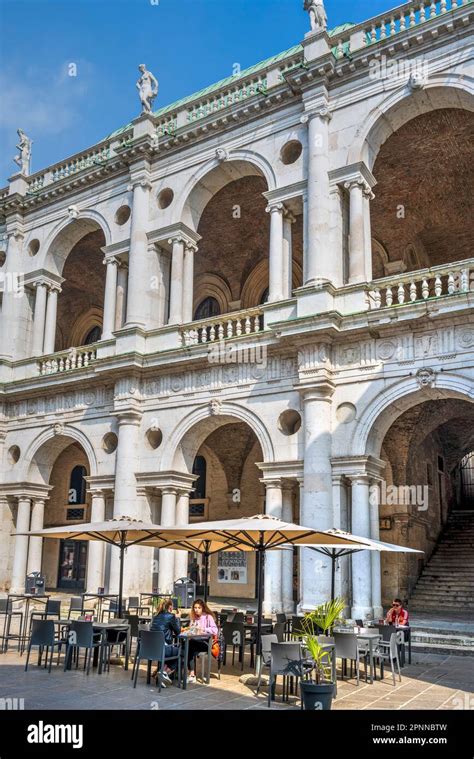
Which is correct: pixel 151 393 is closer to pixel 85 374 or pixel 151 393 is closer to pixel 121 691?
pixel 85 374

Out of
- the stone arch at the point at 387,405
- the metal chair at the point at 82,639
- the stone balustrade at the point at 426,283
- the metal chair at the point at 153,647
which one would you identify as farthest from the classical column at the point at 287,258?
the metal chair at the point at 153,647

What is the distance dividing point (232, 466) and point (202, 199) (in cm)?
931

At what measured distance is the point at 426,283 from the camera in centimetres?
1636

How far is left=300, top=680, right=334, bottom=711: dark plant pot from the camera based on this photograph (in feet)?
27.0

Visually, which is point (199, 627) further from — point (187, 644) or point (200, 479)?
point (200, 479)

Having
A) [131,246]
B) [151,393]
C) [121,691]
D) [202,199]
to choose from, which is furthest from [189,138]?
[121,691]

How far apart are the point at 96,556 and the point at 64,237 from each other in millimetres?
11668

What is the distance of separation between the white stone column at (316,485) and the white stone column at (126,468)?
582 cm

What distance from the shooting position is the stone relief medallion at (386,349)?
16719 mm

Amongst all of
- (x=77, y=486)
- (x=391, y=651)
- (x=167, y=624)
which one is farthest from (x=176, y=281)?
(x=391, y=651)

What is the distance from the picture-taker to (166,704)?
956cm

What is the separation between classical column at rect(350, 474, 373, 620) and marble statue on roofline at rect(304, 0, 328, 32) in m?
12.4

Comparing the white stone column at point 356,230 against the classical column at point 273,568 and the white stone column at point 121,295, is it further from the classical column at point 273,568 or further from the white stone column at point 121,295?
the white stone column at point 121,295

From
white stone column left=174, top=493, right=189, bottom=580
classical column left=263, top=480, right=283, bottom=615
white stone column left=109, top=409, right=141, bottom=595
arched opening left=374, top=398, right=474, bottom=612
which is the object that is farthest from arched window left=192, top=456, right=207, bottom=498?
classical column left=263, top=480, right=283, bottom=615
